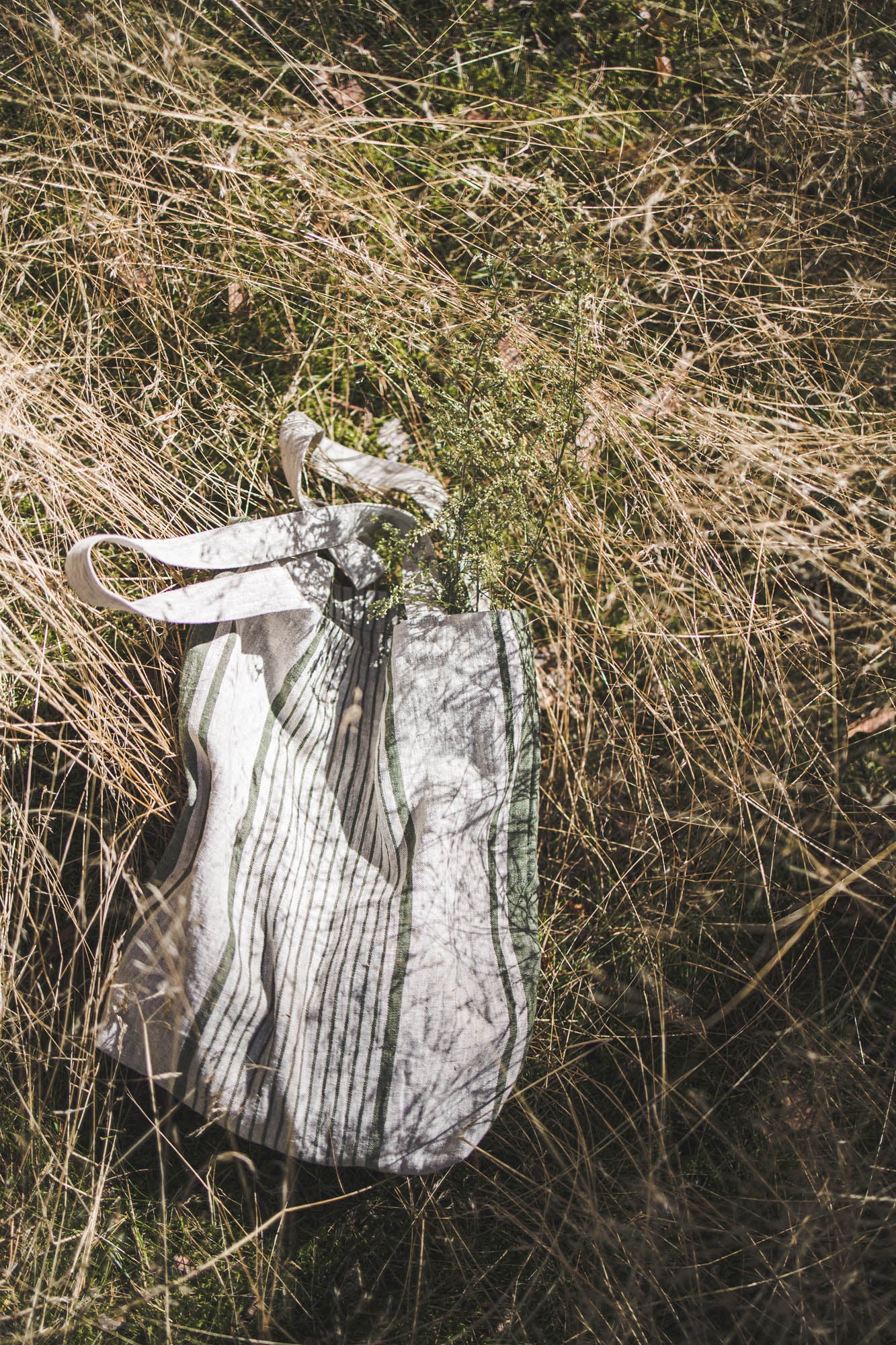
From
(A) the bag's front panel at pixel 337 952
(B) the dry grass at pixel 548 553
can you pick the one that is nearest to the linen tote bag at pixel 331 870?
(A) the bag's front panel at pixel 337 952

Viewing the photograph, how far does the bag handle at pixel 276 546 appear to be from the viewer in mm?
1436

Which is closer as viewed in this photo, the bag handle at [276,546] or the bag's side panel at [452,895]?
the bag's side panel at [452,895]

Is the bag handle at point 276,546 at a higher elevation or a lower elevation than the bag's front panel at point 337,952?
higher

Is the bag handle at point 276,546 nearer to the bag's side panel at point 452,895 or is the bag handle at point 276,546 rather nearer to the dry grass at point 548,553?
the dry grass at point 548,553

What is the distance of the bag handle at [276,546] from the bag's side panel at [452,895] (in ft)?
0.84

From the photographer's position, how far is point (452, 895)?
140 centimetres

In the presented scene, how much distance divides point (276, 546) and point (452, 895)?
732 mm

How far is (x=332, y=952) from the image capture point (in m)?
1.42

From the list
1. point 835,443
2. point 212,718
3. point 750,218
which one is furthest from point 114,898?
point 750,218

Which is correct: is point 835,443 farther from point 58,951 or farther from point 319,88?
point 58,951

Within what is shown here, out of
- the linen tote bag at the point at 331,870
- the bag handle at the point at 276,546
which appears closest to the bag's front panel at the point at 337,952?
the linen tote bag at the point at 331,870

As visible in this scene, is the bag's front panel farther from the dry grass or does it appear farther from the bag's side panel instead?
the dry grass

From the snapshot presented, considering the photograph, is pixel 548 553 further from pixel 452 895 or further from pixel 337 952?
pixel 337 952

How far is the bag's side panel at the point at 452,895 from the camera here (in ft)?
4.38
